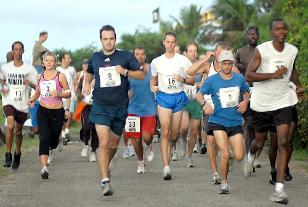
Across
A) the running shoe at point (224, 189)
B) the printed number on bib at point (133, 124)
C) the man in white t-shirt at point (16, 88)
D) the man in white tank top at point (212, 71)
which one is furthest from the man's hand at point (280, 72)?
the man in white t-shirt at point (16, 88)

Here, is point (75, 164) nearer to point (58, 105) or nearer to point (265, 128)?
point (58, 105)

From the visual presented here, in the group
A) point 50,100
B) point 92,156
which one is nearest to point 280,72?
point 50,100

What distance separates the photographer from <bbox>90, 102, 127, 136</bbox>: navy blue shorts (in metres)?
11.5

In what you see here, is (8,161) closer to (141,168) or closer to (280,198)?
(141,168)

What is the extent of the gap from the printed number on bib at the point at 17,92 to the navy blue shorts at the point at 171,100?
2.64 metres

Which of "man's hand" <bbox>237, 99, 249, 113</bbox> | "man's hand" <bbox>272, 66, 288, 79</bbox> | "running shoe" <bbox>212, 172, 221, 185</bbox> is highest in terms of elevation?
"man's hand" <bbox>272, 66, 288, 79</bbox>

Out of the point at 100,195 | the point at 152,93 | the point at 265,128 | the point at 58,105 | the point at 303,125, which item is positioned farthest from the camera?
the point at 303,125

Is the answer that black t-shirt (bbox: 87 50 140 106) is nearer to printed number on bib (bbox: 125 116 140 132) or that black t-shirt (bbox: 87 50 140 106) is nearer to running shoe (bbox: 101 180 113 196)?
running shoe (bbox: 101 180 113 196)

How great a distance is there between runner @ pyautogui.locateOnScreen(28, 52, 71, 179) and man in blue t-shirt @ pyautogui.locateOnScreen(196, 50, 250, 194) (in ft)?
9.48

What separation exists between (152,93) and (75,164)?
203cm

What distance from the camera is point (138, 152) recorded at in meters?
14.5

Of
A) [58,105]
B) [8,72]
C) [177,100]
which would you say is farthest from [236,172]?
[8,72]

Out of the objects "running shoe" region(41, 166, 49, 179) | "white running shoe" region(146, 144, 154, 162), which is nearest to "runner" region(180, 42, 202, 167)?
"white running shoe" region(146, 144, 154, 162)

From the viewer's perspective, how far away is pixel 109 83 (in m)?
11.5
